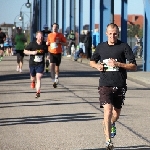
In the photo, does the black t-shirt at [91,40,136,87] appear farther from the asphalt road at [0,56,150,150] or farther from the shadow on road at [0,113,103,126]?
the shadow on road at [0,113,103,126]

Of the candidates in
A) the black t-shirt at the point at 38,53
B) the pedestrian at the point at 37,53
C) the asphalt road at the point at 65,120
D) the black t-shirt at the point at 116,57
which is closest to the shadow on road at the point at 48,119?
the asphalt road at the point at 65,120

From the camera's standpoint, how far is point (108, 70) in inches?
361

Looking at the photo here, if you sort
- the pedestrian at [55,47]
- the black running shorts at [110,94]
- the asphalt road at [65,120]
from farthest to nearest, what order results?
the pedestrian at [55,47]
the asphalt road at [65,120]
the black running shorts at [110,94]

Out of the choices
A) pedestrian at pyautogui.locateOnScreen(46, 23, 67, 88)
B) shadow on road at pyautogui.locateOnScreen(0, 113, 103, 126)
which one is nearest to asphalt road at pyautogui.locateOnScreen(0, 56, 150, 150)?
shadow on road at pyautogui.locateOnScreen(0, 113, 103, 126)

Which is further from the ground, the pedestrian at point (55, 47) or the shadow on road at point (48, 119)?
the pedestrian at point (55, 47)

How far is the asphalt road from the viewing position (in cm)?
993

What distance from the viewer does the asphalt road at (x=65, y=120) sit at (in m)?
9.93

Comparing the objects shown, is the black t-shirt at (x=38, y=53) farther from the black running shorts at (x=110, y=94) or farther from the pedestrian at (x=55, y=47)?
the black running shorts at (x=110, y=94)

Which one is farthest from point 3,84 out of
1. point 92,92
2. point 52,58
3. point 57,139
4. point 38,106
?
point 57,139

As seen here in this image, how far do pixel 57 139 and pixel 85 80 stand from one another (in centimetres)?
1456

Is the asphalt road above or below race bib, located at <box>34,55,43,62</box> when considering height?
below

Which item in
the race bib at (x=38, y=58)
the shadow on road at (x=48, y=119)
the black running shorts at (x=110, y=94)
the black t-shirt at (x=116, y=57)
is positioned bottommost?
the shadow on road at (x=48, y=119)

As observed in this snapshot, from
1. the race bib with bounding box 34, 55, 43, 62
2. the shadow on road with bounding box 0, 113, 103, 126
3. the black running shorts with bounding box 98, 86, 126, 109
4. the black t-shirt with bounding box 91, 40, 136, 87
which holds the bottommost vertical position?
the shadow on road with bounding box 0, 113, 103, 126

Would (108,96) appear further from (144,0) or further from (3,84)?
(144,0)
